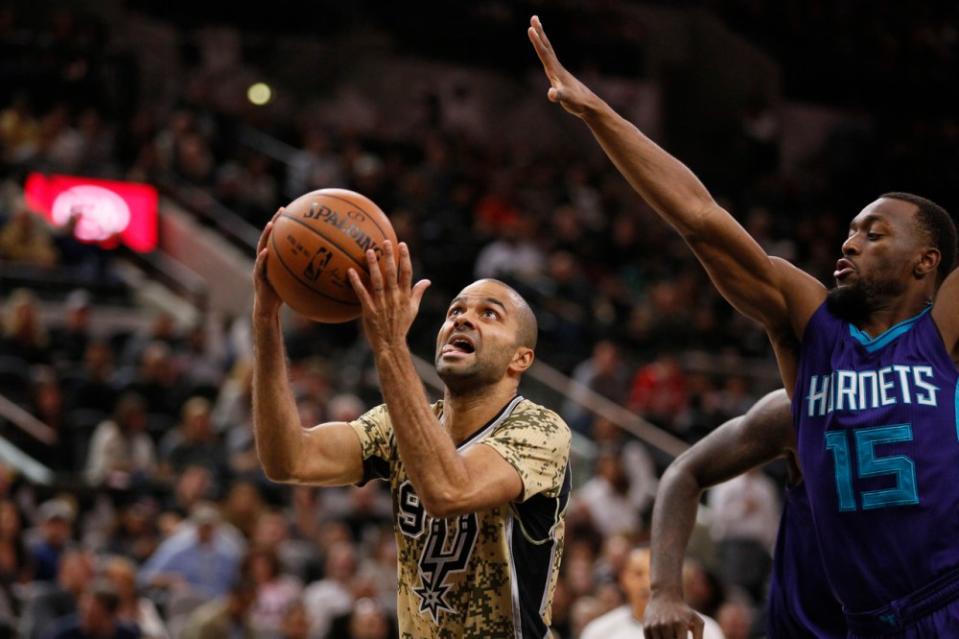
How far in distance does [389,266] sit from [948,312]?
5.11ft

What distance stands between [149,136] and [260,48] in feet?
16.3

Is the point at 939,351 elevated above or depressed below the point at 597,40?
below

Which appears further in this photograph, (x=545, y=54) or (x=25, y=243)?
(x=25, y=243)

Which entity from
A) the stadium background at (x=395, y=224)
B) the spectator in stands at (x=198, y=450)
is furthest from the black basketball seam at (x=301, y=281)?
the spectator in stands at (x=198, y=450)

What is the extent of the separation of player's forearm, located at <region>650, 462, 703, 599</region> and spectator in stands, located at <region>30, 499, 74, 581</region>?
6056 millimetres

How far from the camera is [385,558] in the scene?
10.7 m

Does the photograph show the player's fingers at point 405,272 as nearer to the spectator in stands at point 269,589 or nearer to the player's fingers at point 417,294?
the player's fingers at point 417,294

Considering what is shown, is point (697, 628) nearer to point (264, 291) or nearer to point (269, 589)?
point (264, 291)

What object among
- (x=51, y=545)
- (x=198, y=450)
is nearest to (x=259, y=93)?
(x=198, y=450)

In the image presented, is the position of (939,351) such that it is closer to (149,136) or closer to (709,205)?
(709,205)

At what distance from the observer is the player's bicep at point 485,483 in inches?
158

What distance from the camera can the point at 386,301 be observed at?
162 inches

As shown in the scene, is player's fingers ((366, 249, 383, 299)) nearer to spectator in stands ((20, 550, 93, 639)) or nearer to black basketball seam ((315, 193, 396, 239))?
black basketball seam ((315, 193, 396, 239))

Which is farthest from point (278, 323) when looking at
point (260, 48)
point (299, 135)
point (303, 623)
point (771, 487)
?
point (260, 48)
